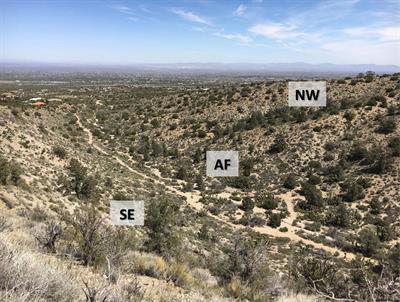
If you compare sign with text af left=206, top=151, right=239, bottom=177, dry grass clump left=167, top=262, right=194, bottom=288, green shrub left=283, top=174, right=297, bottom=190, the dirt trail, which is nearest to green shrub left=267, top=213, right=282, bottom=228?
the dirt trail

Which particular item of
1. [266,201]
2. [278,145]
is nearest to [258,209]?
[266,201]

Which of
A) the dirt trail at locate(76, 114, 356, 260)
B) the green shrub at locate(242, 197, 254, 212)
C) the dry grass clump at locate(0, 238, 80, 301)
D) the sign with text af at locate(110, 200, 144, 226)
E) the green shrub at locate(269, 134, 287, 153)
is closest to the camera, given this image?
the dry grass clump at locate(0, 238, 80, 301)

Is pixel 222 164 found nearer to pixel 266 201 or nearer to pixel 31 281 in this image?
pixel 266 201

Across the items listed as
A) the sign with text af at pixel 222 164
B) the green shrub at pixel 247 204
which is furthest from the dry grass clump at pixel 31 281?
the sign with text af at pixel 222 164

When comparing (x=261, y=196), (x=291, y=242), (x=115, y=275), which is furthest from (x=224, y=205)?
(x=115, y=275)

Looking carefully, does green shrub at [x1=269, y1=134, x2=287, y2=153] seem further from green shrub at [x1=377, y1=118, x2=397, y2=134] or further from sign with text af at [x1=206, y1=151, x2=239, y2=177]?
green shrub at [x1=377, y1=118, x2=397, y2=134]
